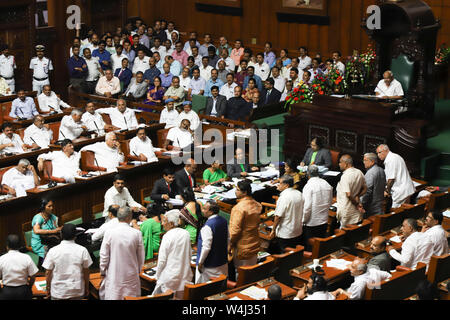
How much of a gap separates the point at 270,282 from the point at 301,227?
58.4 inches

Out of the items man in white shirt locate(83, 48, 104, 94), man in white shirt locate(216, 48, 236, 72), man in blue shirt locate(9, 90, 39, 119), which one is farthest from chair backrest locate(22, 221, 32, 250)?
man in white shirt locate(216, 48, 236, 72)

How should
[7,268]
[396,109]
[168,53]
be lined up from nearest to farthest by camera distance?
[7,268]
[396,109]
[168,53]

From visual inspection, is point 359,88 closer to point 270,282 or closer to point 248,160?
point 248,160

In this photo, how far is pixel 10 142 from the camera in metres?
11.5

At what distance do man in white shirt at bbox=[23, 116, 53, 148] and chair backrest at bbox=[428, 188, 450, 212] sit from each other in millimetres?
6413

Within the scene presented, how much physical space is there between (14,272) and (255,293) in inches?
90.0

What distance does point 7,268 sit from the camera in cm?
672

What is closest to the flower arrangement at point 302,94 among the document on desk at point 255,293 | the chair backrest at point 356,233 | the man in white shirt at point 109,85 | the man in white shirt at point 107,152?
the man in white shirt at point 107,152

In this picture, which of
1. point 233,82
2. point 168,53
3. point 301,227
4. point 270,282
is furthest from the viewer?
point 168,53

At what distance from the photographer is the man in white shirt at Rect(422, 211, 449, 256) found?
7707mm

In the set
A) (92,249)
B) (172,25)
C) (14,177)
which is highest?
(172,25)

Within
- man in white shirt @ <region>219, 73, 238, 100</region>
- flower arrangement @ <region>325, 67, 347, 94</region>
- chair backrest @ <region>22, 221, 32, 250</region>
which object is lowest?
chair backrest @ <region>22, 221, 32, 250</region>

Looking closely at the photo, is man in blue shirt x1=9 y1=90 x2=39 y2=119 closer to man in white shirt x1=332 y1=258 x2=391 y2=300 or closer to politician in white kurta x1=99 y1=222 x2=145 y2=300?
politician in white kurta x1=99 y1=222 x2=145 y2=300

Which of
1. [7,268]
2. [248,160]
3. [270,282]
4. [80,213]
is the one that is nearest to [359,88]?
[248,160]
